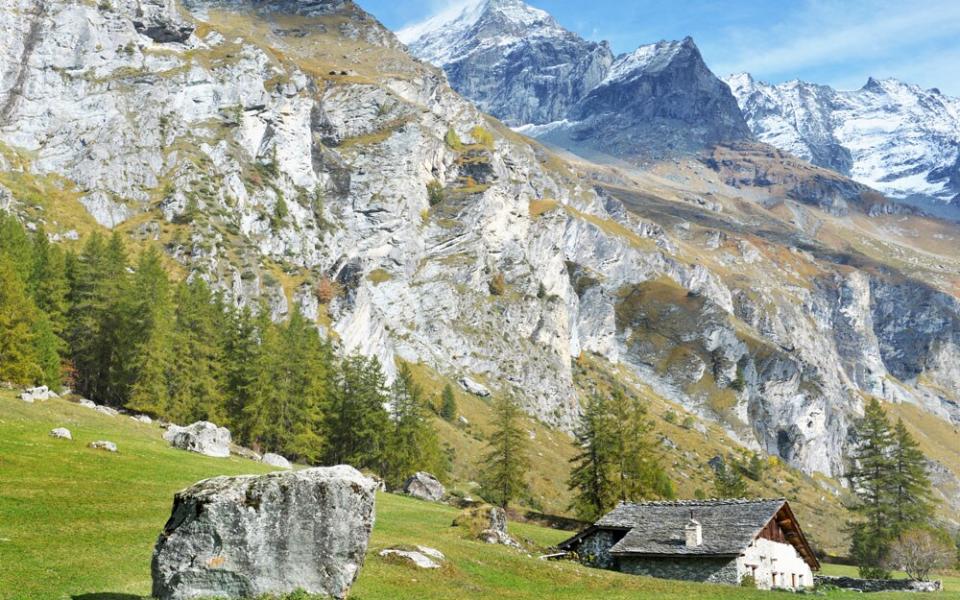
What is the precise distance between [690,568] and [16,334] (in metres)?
55.7

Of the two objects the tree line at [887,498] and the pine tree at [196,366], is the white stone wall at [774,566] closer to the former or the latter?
the tree line at [887,498]

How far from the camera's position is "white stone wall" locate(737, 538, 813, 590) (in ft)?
149

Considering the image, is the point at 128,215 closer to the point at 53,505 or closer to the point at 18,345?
the point at 18,345

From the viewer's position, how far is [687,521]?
5019 centimetres

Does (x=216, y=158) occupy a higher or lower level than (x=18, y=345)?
higher

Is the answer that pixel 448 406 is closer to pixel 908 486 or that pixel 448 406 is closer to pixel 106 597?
pixel 908 486

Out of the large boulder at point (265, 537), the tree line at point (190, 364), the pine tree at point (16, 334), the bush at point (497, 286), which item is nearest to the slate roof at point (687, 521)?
the large boulder at point (265, 537)

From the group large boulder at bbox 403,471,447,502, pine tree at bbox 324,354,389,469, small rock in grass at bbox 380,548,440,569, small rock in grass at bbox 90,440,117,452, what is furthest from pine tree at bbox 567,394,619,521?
small rock in grass at bbox 90,440,117,452

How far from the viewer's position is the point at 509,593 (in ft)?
97.4

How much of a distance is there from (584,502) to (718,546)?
3189cm

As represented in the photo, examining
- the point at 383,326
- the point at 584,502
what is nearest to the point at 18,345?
the point at 584,502

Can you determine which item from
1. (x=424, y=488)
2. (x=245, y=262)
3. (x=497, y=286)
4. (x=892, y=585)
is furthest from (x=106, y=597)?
(x=497, y=286)

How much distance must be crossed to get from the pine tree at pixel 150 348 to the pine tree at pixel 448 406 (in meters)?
68.2

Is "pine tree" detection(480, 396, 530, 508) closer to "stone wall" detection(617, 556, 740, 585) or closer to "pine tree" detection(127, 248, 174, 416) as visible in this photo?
"stone wall" detection(617, 556, 740, 585)
